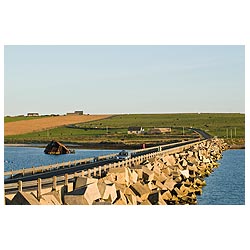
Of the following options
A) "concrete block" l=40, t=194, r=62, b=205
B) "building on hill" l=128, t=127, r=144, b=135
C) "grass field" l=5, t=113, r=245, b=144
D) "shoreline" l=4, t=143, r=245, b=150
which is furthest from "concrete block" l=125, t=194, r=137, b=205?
"building on hill" l=128, t=127, r=144, b=135

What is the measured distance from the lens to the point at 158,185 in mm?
23891

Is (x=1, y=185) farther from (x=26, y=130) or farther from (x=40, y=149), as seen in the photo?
(x=40, y=149)

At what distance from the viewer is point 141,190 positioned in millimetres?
20766

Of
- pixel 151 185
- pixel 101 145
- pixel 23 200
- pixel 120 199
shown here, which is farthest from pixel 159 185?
pixel 101 145

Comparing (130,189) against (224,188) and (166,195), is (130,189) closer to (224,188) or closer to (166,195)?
(166,195)

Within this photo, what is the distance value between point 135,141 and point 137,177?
4815 cm

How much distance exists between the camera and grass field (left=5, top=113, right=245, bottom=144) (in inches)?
2709

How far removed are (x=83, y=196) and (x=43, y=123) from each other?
4503 centimetres

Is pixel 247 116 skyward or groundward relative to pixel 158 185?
skyward

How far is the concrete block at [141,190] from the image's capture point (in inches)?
802

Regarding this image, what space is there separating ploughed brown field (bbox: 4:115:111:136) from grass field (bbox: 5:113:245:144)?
1.42 metres

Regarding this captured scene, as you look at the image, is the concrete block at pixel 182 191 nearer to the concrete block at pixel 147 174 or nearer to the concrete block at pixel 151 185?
the concrete block at pixel 151 185

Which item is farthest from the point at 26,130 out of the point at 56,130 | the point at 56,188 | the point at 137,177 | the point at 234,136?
the point at 56,188

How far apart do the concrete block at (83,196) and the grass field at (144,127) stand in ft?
152
